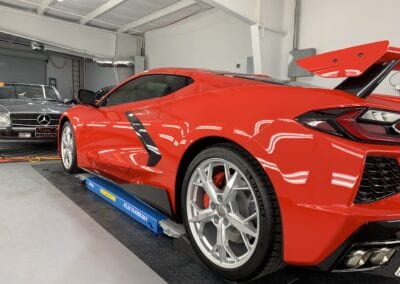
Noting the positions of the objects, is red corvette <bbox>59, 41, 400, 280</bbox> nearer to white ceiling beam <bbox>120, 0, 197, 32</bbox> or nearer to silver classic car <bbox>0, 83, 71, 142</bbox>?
silver classic car <bbox>0, 83, 71, 142</bbox>

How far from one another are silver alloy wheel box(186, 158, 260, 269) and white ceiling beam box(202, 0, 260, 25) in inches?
195

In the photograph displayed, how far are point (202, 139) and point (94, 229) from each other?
113cm

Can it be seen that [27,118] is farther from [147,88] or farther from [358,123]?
[358,123]

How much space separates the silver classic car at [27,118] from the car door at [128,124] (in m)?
2.25

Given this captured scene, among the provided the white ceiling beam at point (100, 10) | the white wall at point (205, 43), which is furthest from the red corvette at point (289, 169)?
the white ceiling beam at point (100, 10)

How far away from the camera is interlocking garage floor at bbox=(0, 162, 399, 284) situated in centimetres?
168

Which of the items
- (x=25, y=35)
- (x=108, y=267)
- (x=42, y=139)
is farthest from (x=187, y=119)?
(x=25, y=35)

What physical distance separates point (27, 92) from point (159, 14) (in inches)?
199

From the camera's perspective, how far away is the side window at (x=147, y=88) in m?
2.12

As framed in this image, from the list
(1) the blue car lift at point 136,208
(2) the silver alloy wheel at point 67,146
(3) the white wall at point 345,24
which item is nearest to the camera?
(1) the blue car lift at point 136,208

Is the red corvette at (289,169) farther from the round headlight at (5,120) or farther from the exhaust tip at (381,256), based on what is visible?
the round headlight at (5,120)

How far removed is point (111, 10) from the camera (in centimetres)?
970

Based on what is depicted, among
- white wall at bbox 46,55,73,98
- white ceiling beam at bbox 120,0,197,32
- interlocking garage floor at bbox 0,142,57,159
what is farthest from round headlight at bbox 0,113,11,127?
white wall at bbox 46,55,73,98

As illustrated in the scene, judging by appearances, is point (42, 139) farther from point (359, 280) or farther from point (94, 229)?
point (359, 280)
